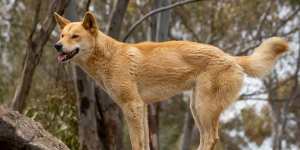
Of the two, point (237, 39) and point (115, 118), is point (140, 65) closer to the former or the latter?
point (115, 118)

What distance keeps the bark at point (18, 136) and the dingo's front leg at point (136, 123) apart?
113 centimetres

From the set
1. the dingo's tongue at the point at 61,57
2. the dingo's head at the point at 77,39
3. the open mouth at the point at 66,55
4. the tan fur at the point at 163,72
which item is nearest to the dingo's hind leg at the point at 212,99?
the tan fur at the point at 163,72

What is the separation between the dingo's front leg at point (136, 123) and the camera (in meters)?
8.51

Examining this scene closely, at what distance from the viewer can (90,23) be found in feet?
28.9

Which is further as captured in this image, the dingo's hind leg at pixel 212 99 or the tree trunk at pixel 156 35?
the tree trunk at pixel 156 35

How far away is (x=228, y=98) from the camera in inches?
347

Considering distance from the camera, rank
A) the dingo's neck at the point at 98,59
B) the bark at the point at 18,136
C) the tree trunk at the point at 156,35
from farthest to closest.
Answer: the tree trunk at the point at 156,35 < the dingo's neck at the point at 98,59 < the bark at the point at 18,136

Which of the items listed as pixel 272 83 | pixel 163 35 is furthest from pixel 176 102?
pixel 163 35

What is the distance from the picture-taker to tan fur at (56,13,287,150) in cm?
868

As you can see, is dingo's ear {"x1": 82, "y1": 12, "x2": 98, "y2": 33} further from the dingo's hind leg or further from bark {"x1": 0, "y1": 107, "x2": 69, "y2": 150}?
bark {"x1": 0, "y1": 107, "x2": 69, "y2": 150}

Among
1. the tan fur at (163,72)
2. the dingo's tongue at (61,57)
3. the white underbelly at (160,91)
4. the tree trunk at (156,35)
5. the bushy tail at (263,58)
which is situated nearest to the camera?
the dingo's tongue at (61,57)

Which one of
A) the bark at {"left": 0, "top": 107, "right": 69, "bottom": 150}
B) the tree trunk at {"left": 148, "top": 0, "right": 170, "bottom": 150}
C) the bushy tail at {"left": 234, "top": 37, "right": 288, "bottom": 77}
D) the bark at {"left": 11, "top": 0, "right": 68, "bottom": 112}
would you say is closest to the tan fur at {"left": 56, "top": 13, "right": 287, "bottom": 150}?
the bushy tail at {"left": 234, "top": 37, "right": 288, "bottom": 77}

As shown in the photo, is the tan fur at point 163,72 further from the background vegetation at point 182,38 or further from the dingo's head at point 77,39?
the background vegetation at point 182,38

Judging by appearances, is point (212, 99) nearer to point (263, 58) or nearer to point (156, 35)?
point (263, 58)
